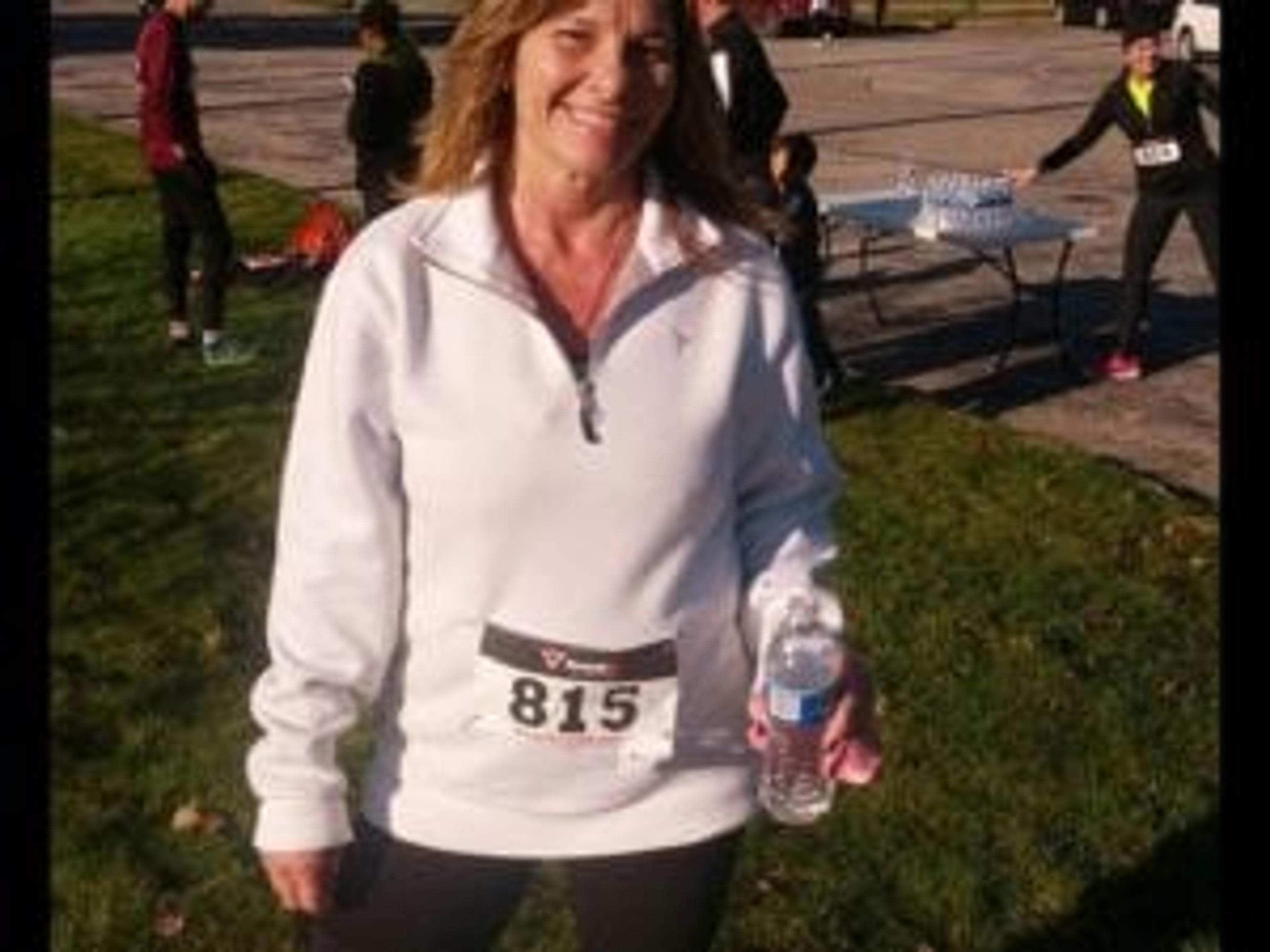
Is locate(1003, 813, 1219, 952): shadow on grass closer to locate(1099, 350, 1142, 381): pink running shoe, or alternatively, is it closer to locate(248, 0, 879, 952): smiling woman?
locate(248, 0, 879, 952): smiling woman

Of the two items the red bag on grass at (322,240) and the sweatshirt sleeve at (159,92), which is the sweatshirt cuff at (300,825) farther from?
the red bag on grass at (322,240)

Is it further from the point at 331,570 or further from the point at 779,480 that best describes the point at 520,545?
the point at 779,480

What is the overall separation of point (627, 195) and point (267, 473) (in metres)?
5.66

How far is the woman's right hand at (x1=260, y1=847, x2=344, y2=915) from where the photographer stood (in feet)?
8.30

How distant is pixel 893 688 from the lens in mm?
6012

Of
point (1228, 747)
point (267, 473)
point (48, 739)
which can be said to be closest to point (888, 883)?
point (1228, 747)

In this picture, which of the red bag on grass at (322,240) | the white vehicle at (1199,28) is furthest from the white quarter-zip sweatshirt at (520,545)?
the white vehicle at (1199,28)

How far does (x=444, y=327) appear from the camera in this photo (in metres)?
2.46

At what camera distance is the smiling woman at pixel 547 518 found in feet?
8.04

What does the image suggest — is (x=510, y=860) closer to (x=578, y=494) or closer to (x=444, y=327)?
(x=578, y=494)

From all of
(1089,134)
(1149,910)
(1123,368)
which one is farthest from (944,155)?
(1149,910)

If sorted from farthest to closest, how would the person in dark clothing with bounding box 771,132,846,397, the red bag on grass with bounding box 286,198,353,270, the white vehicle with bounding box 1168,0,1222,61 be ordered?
the white vehicle with bounding box 1168,0,1222,61, the red bag on grass with bounding box 286,198,353,270, the person in dark clothing with bounding box 771,132,846,397

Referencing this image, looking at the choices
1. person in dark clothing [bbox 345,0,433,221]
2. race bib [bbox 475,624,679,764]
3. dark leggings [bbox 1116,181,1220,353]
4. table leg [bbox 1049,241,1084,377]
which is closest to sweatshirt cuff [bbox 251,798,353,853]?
race bib [bbox 475,624,679,764]

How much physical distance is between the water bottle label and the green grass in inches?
85.8
